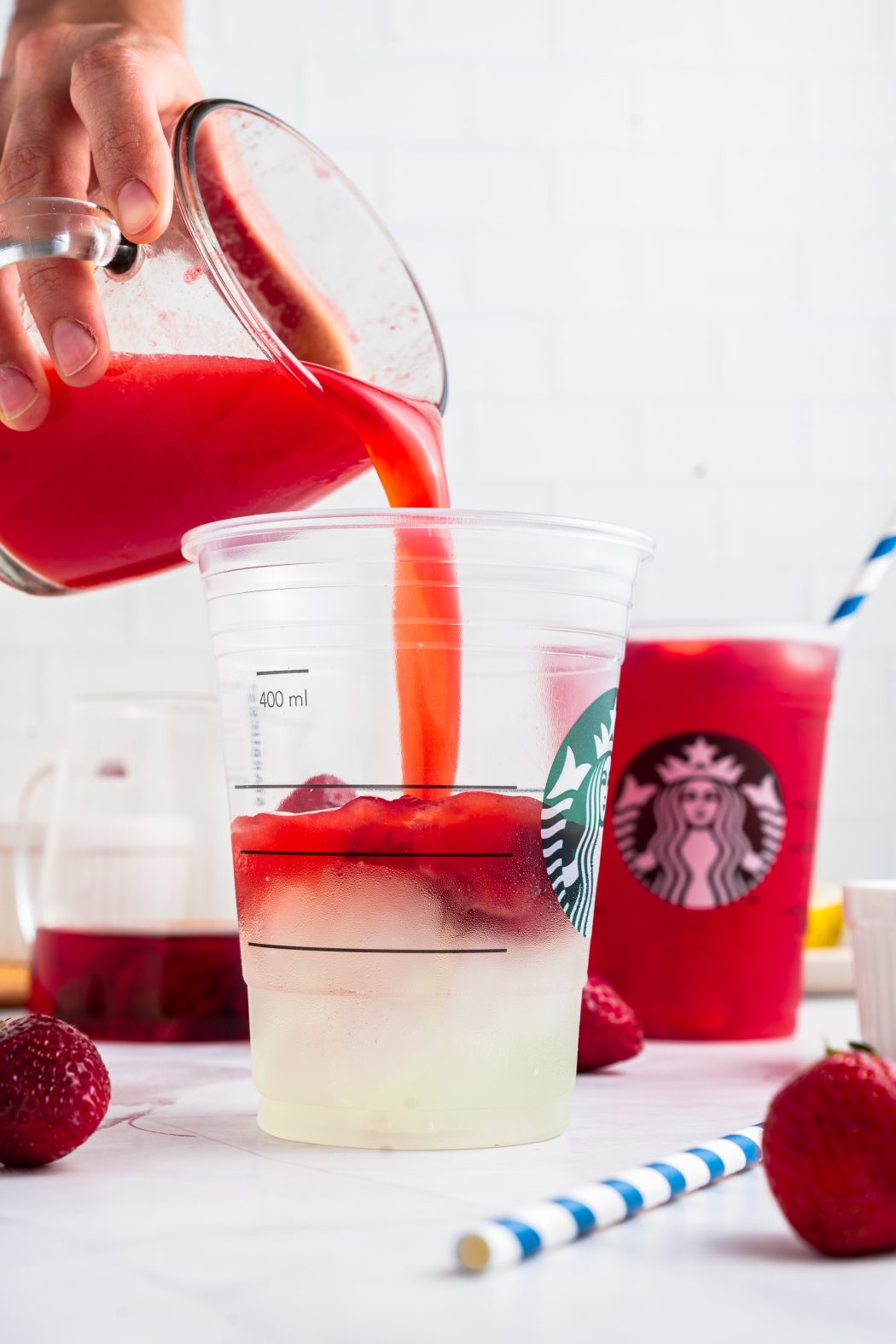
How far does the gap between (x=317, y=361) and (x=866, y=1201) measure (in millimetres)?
518

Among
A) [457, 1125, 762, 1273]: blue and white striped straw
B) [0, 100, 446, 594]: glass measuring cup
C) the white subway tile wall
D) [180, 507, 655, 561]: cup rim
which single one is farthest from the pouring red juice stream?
the white subway tile wall

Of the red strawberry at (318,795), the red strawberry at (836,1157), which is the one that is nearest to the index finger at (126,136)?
the red strawberry at (318,795)

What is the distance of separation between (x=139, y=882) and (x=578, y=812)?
0.46 metres

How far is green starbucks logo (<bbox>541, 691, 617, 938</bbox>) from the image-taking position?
613 mm

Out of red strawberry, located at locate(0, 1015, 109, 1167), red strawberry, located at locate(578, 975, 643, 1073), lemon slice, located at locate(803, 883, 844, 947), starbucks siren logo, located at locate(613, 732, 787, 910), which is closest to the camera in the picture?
red strawberry, located at locate(0, 1015, 109, 1167)

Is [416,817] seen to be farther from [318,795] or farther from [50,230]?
[50,230]

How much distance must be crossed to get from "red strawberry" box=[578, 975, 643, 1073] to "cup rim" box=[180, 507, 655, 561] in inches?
11.7

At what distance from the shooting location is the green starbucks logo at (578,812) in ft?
2.01

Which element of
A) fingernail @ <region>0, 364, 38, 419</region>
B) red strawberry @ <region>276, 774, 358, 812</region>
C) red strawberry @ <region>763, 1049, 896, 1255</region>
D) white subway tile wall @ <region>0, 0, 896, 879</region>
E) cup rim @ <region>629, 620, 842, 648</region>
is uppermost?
white subway tile wall @ <region>0, 0, 896, 879</region>

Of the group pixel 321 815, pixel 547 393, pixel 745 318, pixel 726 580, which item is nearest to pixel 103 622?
pixel 547 393

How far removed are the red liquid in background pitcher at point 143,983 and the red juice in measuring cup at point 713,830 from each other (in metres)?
0.27

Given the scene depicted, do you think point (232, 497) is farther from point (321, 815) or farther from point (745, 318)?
point (745, 318)

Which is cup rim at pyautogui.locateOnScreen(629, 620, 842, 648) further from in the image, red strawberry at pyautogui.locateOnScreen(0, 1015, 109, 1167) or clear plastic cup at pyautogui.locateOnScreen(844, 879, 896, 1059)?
red strawberry at pyautogui.locateOnScreen(0, 1015, 109, 1167)

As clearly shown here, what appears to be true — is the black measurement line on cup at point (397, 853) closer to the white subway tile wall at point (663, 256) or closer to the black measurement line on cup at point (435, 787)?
the black measurement line on cup at point (435, 787)
